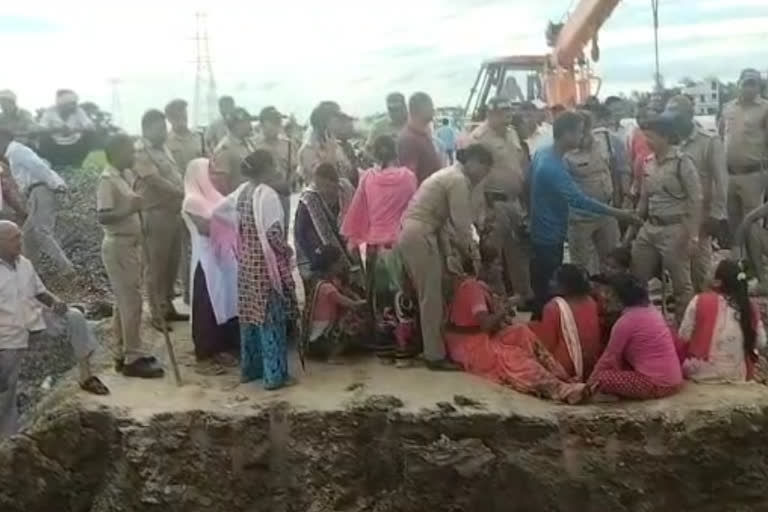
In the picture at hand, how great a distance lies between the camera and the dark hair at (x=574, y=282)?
6.09 metres

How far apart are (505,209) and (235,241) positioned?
71.1 inches

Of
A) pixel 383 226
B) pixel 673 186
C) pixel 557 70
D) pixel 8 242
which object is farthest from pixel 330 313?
pixel 557 70

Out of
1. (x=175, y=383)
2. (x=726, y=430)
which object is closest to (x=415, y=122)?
(x=175, y=383)

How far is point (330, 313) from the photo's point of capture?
6.63 meters

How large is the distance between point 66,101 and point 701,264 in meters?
4.96

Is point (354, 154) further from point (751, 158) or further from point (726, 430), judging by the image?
point (726, 430)

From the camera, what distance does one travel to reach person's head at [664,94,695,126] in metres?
6.74

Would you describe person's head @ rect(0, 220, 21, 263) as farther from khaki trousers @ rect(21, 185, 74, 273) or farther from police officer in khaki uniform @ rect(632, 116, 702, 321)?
police officer in khaki uniform @ rect(632, 116, 702, 321)

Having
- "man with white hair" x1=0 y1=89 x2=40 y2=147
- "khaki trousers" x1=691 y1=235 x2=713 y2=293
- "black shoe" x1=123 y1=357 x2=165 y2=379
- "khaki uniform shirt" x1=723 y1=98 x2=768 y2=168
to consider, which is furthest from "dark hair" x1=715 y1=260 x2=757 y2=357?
"man with white hair" x1=0 y1=89 x2=40 y2=147

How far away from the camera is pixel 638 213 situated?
6695 millimetres

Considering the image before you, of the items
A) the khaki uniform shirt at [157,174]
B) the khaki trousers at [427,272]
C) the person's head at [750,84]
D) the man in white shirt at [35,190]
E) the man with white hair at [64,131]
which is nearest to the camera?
the khaki trousers at [427,272]

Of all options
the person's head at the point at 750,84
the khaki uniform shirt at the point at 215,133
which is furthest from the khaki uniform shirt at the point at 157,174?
the person's head at the point at 750,84

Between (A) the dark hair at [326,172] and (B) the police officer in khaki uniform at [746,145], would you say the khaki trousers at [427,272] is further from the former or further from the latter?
(B) the police officer in khaki uniform at [746,145]

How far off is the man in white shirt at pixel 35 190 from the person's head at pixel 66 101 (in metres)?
0.58
